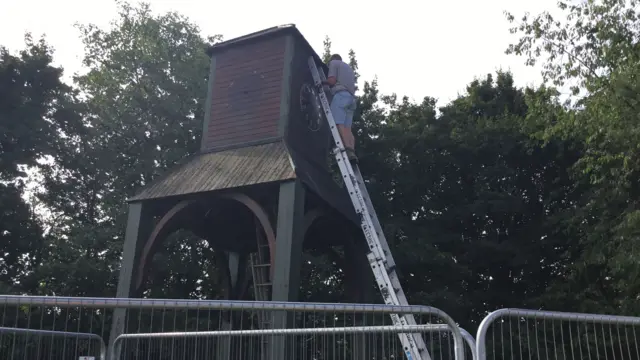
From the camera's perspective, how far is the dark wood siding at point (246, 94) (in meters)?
13.2

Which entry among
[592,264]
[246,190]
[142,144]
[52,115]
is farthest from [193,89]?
[592,264]

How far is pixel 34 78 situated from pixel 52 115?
4.76 feet

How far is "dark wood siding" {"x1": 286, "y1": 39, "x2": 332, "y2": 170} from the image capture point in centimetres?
1320

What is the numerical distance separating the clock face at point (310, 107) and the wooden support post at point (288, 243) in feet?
9.15

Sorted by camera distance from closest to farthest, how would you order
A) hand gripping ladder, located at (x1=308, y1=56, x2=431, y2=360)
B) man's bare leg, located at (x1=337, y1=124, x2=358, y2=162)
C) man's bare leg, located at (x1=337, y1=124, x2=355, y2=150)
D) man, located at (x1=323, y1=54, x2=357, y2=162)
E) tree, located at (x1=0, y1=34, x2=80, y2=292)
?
hand gripping ladder, located at (x1=308, y1=56, x2=431, y2=360)
man's bare leg, located at (x1=337, y1=124, x2=358, y2=162)
man's bare leg, located at (x1=337, y1=124, x2=355, y2=150)
man, located at (x1=323, y1=54, x2=357, y2=162)
tree, located at (x1=0, y1=34, x2=80, y2=292)

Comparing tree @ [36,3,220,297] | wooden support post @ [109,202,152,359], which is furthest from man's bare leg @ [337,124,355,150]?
tree @ [36,3,220,297]

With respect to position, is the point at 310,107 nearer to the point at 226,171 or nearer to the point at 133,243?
the point at 226,171

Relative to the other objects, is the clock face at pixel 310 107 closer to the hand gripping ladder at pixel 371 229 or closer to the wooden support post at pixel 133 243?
the hand gripping ladder at pixel 371 229

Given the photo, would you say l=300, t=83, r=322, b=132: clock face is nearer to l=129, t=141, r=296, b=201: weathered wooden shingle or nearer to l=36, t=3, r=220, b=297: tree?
l=129, t=141, r=296, b=201: weathered wooden shingle

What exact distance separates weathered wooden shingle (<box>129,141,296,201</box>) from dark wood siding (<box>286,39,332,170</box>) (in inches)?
28.0

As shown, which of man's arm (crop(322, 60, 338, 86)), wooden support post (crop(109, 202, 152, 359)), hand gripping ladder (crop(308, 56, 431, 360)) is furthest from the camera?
man's arm (crop(322, 60, 338, 86))

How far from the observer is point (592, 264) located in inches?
688

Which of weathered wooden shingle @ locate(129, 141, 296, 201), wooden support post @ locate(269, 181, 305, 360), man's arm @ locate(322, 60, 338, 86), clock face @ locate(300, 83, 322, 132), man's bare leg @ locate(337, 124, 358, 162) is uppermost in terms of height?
man's arm @ locate(322, 60, 338, 86)

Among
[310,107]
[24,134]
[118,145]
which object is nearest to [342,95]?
[310,107]
